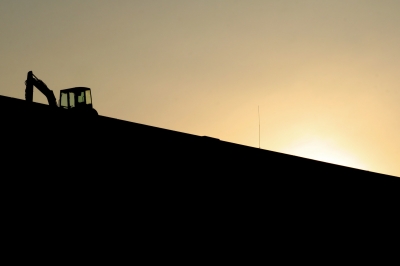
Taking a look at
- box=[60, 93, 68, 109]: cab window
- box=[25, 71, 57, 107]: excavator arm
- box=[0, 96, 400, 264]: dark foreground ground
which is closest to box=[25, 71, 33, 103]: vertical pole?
box=[25, 71, 57, 107]: excavator arm

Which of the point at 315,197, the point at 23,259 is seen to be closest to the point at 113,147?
the point at 23,259

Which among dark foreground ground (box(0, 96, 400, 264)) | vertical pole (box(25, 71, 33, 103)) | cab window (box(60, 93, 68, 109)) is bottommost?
dark foreground ground (box(0, 96, 400, 264))

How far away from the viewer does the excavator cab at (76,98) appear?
78.2 ft

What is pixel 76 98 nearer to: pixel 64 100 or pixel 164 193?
pixel 64 100

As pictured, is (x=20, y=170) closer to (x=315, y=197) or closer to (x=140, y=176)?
(x=140, y=176)

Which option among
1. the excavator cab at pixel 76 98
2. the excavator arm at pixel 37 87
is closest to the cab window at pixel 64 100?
the excavator cab at pixel 76 98

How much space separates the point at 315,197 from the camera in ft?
56.7

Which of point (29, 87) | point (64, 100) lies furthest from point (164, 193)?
point (29, 87)

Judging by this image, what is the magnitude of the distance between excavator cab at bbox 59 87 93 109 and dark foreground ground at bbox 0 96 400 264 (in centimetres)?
1017

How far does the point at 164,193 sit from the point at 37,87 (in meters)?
15.2

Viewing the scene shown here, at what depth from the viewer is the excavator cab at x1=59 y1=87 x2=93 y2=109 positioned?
23828 millimetres

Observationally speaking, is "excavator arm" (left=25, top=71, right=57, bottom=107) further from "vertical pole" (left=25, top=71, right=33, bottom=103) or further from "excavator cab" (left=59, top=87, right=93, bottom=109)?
"excavator cab" (left=59, top=87, right=93, bottom=109)

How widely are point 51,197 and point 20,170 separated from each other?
0.81 meters

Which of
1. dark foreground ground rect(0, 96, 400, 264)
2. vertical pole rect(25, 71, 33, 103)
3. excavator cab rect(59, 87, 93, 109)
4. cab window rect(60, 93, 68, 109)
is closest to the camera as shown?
dark foreground ground rect(0, 96, 400, 264)
